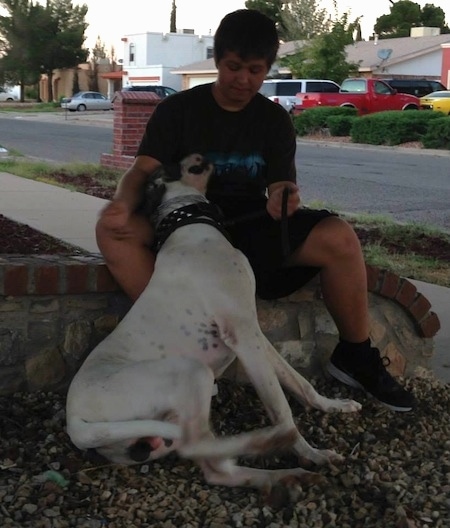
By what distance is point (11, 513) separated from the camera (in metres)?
2.87

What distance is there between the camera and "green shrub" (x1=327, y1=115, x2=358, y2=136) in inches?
1062

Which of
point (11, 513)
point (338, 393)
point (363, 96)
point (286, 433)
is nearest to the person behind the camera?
point (11, 513)

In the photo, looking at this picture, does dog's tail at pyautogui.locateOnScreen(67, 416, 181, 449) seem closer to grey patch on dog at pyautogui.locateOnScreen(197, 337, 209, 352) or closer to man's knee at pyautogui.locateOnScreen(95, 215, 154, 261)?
grey patch on dog at pyautogui.locateOnScreen(197, 337, 209, 352)

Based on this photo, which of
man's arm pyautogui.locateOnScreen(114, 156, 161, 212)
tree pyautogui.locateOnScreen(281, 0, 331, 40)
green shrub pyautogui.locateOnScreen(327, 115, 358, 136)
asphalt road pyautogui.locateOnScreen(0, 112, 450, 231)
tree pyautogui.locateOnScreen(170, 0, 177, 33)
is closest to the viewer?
man's arm pyautogui.locateOnScreen(114, 156, 161, 212)

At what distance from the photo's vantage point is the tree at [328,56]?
3656 centimetres

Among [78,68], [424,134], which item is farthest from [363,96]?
[78,68]

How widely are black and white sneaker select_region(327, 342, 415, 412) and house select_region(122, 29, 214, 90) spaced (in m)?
57.7

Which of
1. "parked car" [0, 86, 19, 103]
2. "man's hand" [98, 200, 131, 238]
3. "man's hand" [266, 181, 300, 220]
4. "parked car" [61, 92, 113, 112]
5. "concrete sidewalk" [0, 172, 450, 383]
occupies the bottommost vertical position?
"parked car" [0, 86, 19, 103]

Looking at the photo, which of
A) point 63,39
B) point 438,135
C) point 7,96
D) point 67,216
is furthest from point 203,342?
point 7,96

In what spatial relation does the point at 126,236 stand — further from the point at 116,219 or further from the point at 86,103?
the point at 86,103

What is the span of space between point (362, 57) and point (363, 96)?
737 inches

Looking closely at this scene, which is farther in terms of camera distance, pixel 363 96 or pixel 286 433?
pixel 363 96

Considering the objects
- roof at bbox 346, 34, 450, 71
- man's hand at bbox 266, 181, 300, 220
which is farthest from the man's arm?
roof at bbox 346, 34, 450, 71

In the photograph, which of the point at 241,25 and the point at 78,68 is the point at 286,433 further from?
the point at 78,68
